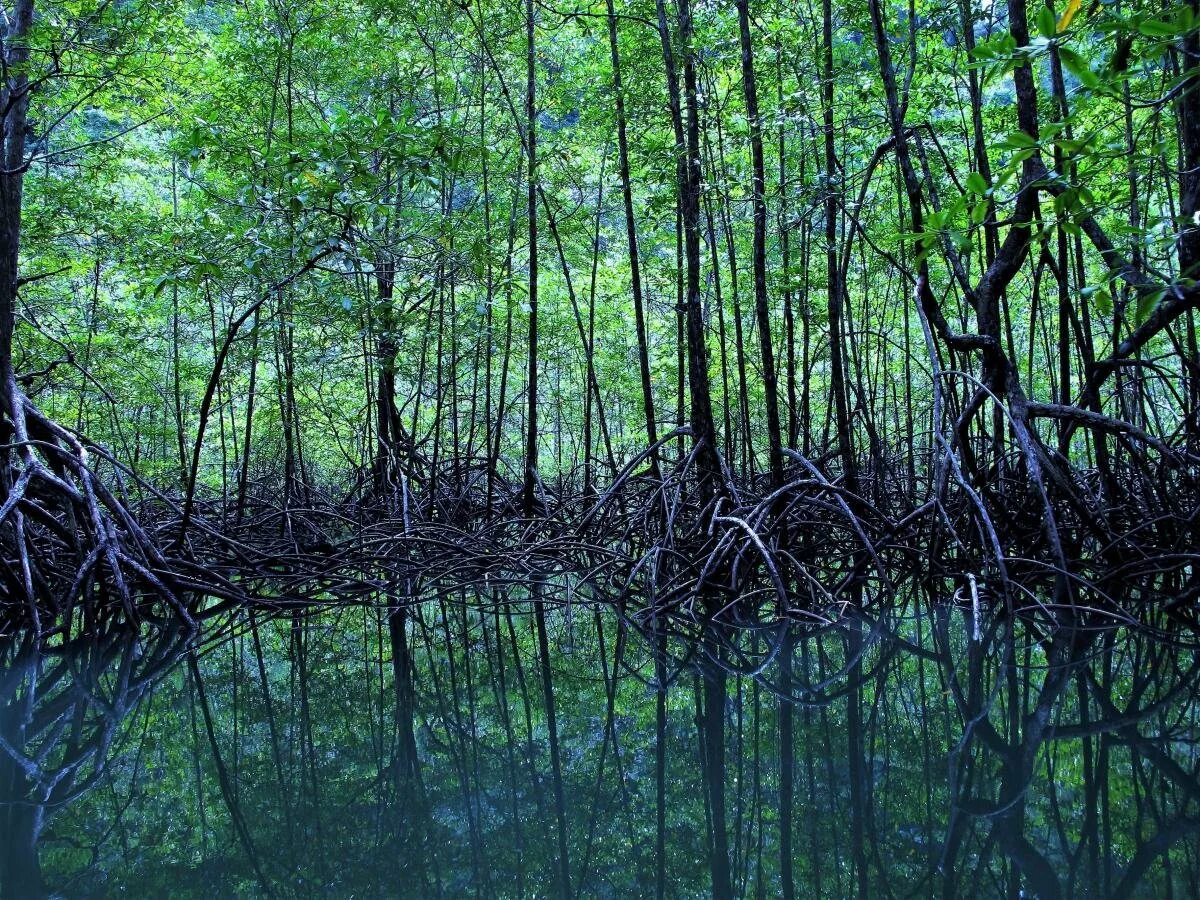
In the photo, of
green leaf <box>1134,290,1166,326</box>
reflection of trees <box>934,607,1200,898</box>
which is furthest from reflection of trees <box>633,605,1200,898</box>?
green leaf <box>1134,290,1166,326</box>

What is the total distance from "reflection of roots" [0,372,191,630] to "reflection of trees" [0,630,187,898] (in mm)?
239

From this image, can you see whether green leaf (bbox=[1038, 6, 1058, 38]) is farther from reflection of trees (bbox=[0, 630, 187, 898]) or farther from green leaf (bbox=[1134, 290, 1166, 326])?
reflection of trees (bbox=[0, 630, 187, 898])

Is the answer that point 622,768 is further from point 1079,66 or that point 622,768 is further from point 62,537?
point 62,537

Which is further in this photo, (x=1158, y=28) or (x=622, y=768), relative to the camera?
(x=622, y=768)

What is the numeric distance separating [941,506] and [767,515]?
2.72 ft

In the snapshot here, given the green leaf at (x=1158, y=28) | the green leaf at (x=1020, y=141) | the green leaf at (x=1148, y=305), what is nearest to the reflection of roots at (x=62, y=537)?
the green leaf at (x=1020, y=141)

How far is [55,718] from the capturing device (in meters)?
2.51

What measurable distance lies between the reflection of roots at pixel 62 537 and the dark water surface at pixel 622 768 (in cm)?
45

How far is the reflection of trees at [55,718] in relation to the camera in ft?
5.72

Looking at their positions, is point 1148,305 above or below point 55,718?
above

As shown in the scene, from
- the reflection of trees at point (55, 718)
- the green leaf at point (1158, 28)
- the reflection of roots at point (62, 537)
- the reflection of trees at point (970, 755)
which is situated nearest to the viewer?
the green leaf at point (1158, 28)

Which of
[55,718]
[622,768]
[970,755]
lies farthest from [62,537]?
[970,755]

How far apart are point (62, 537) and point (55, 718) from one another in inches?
75.1

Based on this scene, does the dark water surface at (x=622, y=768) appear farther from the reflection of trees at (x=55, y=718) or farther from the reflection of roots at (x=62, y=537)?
the reflection of roots at (x=62, y=537)
